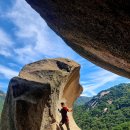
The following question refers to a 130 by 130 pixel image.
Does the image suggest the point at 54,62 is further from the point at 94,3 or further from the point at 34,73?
the point at 94,3

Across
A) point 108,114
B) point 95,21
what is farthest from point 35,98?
point 108,114

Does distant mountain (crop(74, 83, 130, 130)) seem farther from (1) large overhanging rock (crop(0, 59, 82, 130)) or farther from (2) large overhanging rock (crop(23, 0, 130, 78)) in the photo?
(2) large overhanging rock (crop(23, 0, 130, 78))

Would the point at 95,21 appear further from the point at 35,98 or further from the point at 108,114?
the point at 108,114

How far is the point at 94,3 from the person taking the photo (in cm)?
523

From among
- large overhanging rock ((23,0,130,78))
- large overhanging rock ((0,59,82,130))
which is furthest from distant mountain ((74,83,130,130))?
large overhanging rock ((23,0,130,78))

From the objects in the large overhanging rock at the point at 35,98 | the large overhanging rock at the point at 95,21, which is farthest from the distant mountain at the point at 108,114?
the large overhanging rock at the point at 95,21

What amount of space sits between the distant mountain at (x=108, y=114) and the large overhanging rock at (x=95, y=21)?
1943 inches

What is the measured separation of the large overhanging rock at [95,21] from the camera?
528cm

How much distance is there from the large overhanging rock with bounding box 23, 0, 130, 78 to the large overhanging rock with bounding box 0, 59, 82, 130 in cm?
618

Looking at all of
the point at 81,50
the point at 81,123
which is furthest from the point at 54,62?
the point at 81,123

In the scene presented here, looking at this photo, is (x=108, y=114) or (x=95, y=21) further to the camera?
(x=108, y=114)

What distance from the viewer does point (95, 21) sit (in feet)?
19.8

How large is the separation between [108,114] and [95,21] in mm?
76336

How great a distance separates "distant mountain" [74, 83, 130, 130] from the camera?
6875 centimetres
